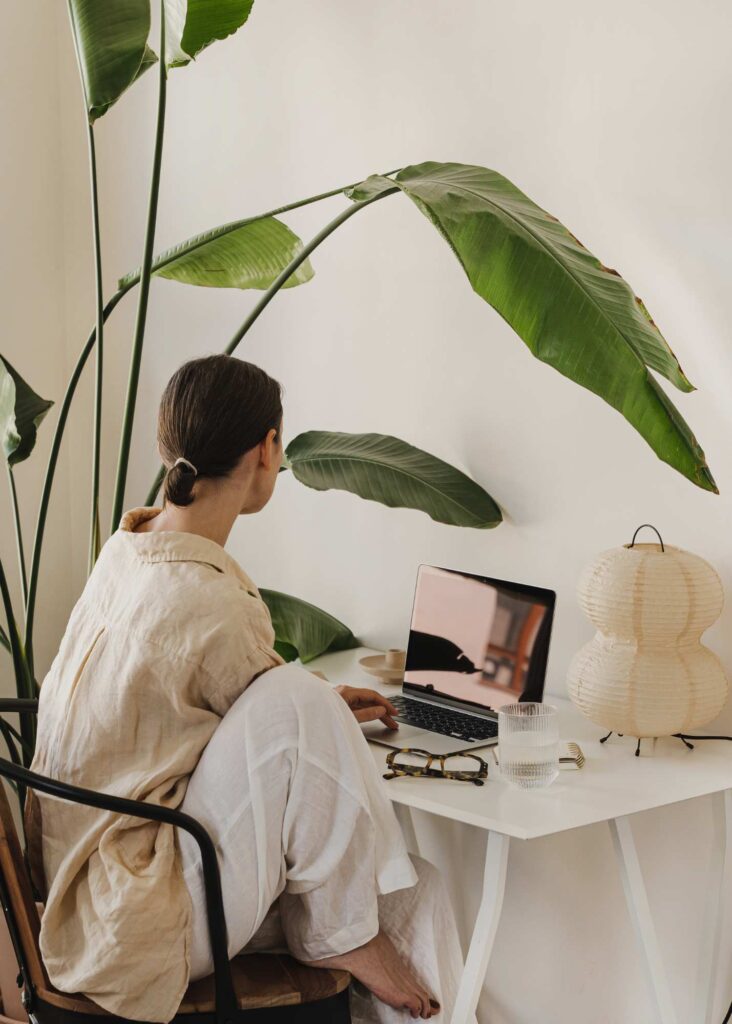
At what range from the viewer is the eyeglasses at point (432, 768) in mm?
1437

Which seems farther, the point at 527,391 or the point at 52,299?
the point at 52,299

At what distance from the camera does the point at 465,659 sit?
1.76m

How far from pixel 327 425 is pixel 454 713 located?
2.32ft

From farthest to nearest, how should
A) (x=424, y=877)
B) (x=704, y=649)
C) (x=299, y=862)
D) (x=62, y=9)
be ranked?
(x=62, y=9)
(x=704, y=649)
(x=424, y=877)
(x=299, y=862)

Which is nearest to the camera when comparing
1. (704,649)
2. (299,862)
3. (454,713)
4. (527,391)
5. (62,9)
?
(299,862)

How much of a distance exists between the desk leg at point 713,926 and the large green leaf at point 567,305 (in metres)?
0.76

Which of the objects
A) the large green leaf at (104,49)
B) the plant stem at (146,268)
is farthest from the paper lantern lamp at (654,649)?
the large green leaf at (104,49)

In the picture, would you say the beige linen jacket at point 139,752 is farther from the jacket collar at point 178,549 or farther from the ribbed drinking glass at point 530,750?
the ribbed drinking glass at point 530,750

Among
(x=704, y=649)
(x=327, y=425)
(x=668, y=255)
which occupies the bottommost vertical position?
(x=704, y=649)

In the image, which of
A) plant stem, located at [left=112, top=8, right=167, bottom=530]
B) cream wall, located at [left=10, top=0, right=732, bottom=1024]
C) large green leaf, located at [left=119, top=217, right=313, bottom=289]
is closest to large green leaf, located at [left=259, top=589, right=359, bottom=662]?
cream wall, located at [left=10, top=0, right=732, bottom=1024]

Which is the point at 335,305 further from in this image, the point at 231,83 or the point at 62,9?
the point at 62,9

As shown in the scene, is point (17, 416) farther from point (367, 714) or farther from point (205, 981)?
point (205, 981)

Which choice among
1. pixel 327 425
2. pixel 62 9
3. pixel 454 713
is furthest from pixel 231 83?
pixel 454 713

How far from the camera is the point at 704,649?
156 cm
